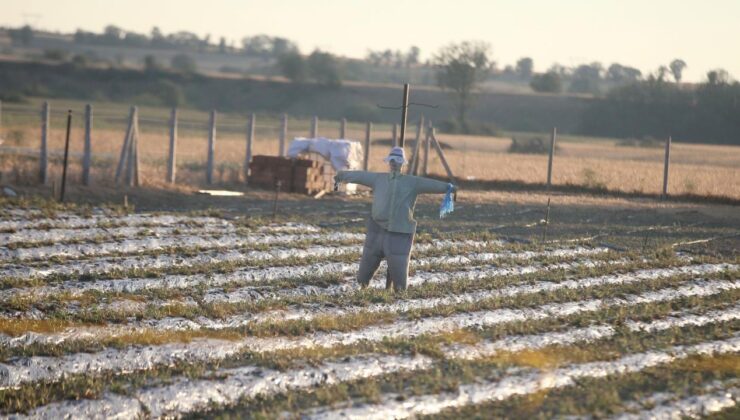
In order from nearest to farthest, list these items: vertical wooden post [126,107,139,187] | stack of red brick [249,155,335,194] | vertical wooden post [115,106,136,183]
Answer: vertical wooden post [115,106,136,183] → vertical wooden post [126,107,139,187] → stack of red brick [249,155,335,194]

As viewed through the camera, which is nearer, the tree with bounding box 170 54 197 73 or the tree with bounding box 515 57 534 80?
the tree with bounding box 170 54 197 73

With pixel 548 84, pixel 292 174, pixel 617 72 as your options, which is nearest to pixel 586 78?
pixel 617 72

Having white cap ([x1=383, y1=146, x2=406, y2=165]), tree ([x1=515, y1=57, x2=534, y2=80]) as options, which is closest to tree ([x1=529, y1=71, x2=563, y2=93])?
tree ([x1=515, y1=57, x2=534, y2=80])

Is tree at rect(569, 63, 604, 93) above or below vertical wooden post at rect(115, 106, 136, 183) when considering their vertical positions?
above

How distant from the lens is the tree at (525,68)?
14590cm

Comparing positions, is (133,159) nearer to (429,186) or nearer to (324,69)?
(429,186)

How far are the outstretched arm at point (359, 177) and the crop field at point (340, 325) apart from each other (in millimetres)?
1162

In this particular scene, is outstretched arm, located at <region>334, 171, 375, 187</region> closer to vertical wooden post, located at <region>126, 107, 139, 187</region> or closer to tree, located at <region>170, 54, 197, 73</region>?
vertical wooden post, located at <region>126, 107, 139, 187</region>

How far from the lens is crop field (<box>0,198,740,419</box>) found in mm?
8633

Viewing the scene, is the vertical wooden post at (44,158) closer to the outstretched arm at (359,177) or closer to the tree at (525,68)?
the outstretched arm at (359,177)

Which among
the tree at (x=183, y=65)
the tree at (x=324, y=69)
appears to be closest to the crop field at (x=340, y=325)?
the tree at (x=324, y=69)

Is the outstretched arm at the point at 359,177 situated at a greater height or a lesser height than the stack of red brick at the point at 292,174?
greater

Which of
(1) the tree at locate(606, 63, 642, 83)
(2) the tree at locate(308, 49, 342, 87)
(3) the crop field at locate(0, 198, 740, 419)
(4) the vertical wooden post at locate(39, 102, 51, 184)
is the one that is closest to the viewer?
(3) the crop field at locate(0, 198, 740, 419)

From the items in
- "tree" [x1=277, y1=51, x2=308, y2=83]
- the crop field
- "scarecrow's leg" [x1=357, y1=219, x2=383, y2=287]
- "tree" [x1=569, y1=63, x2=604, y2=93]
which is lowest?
the crop field
